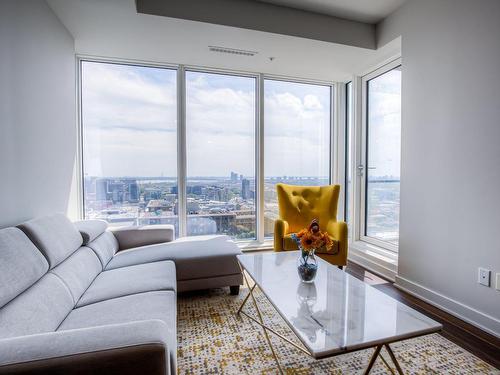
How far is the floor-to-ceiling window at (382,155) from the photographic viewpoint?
3.17 metres

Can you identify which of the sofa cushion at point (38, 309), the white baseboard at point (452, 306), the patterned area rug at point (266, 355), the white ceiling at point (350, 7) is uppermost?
the white ceiling at point (350, 7)

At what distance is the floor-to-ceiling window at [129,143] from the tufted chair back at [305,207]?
1.41 meters

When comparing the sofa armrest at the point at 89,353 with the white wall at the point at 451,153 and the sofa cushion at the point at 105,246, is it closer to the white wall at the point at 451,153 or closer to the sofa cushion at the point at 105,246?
A: the sofa cushion at the point at 105,246

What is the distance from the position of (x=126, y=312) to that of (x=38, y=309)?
1.25 ft

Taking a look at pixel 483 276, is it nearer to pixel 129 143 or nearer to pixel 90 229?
pixel 90 229

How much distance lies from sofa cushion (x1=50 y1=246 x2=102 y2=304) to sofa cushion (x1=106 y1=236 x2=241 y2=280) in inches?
8.2

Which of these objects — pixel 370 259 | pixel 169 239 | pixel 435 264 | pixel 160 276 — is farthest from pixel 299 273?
pixel 370 259

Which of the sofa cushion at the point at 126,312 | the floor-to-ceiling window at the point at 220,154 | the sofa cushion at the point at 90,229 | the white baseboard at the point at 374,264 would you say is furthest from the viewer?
the floor-to-ceiling window at the point at 220,154

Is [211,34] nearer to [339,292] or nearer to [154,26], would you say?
[154,26]

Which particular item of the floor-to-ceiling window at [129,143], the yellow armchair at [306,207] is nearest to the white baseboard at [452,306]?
the yellow armchair at [306,207]

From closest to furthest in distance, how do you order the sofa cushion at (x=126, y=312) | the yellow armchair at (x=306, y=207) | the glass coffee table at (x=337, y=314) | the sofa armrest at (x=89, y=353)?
the sofa armrest at (x=89, y=353)
the glass coffee table at (x=337, y=314)
the sofa cushion at (x=126, y=312)
the yellow armchair at (x=306, y=207)

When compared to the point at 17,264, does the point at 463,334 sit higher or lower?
lower

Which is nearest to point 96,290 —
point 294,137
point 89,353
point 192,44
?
point 89,353

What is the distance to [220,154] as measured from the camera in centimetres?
368
